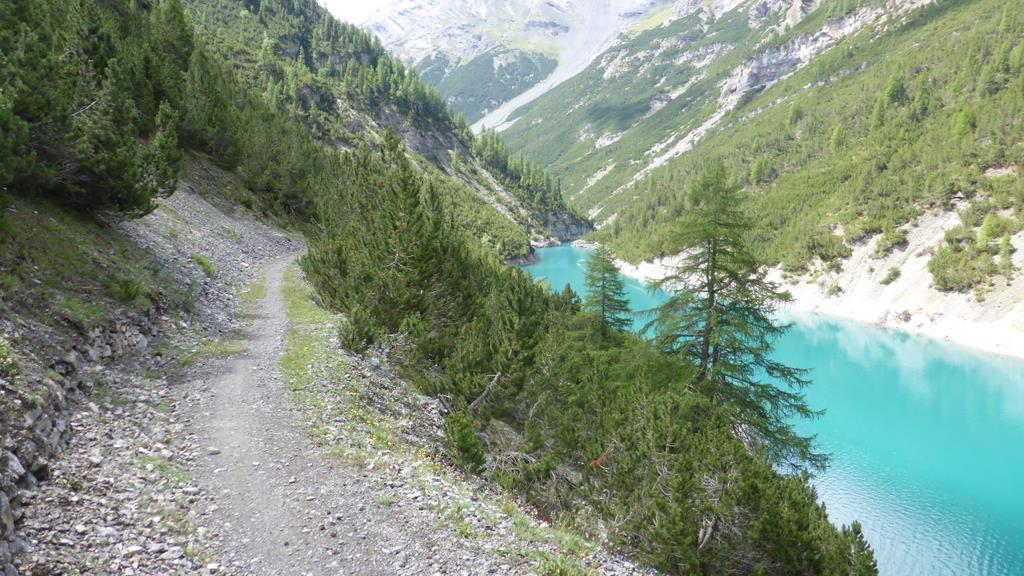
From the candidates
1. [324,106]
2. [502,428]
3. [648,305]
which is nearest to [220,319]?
[502,428]

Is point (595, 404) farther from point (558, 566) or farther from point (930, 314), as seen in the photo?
point (930, 314)

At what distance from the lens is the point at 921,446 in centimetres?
3559

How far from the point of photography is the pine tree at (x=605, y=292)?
2877cm

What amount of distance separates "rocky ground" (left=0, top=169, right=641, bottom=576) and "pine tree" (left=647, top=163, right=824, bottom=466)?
8.81 meters

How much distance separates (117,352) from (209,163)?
37.7 metres

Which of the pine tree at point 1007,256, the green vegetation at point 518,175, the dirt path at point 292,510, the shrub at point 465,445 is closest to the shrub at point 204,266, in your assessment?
the dirt path at point 292,510

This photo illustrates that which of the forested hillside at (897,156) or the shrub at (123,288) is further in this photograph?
the forested hillside at (897,156)

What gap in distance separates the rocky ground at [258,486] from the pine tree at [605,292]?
16.0 m

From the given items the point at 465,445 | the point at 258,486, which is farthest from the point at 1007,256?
the point at 258,486

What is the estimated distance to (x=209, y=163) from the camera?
42.9 m

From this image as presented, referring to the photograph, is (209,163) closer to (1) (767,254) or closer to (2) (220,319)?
(2) (220,319)

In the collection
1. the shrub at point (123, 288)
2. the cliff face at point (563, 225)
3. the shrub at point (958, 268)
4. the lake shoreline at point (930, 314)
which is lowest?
the shrub at point (123, 288)

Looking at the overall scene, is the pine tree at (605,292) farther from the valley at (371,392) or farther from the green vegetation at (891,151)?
the green vegetation at (891,151)

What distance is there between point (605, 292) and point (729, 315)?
1276 centimetres
